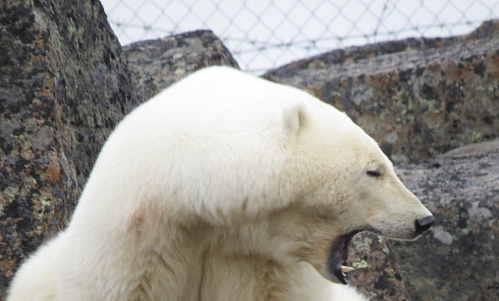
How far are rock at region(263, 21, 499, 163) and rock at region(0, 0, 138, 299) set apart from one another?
3.00 m

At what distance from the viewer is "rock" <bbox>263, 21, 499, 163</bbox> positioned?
7.04 meters

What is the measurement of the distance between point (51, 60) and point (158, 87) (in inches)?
65.8

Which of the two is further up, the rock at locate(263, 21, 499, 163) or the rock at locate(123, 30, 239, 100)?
the rock at locate(123, 30, 239, 100)

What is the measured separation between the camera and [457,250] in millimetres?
5688

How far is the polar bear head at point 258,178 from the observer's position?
3.45 m

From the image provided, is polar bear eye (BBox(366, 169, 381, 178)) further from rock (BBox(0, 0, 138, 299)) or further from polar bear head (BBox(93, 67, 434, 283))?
rock (BBox(0, 0, 138, 299))

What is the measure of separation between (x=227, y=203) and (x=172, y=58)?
9.55ft

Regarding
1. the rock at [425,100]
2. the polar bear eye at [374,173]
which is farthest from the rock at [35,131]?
the rock at [425,100]

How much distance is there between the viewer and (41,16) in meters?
4.36

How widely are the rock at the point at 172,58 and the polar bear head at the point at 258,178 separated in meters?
2.32

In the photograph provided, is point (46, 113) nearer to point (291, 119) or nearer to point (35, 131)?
point (35, 131)

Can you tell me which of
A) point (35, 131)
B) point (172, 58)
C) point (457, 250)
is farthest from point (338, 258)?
point (172, 58)

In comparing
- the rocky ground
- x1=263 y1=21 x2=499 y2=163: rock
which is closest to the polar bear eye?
the rocky ground

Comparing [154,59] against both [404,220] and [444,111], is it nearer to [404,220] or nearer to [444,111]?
[444,111]
